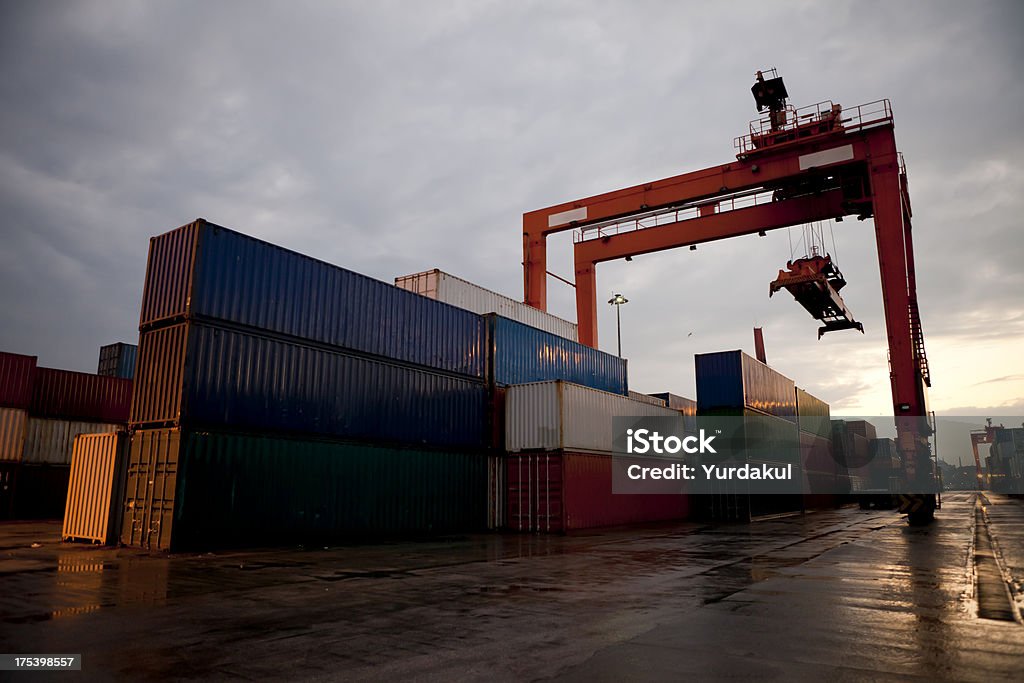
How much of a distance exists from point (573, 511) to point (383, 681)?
58.5 ft

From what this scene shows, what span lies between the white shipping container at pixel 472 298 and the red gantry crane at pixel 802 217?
1.08 meters

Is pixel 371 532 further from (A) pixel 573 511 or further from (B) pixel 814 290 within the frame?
(B) pixel 814 290

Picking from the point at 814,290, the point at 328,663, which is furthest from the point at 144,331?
the point at 814,290

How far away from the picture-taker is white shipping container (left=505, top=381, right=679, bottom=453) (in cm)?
2236

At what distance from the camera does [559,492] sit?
22.0m

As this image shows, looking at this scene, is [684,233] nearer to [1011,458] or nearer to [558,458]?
[558,458]

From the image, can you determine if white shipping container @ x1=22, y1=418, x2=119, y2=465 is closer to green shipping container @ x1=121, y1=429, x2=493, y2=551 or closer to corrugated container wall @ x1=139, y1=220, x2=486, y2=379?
green shipping container @ x1=121, y1=429, x2=493, y2=551

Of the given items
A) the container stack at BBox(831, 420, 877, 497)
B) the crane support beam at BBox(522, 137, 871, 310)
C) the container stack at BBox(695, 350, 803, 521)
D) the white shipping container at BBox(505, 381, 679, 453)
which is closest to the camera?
the white shipping container at BBox(505, 381, 679, 453)

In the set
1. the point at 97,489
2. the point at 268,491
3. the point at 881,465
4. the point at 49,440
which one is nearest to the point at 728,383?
the point at 881,465

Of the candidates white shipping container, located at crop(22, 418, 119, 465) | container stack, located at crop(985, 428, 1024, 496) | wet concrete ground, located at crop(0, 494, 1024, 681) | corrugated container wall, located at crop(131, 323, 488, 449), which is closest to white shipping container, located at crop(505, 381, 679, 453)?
corrugated container wall, located at crop(131, 323, 488, 449)

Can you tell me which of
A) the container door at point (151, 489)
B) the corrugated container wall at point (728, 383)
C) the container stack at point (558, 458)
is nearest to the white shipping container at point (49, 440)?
the container door at point (151, 489)

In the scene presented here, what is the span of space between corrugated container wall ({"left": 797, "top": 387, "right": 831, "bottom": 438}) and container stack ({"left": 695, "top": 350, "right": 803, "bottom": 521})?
7.53 meters

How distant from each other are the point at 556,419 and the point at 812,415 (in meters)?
28.2

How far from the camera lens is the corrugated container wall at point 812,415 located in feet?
131
